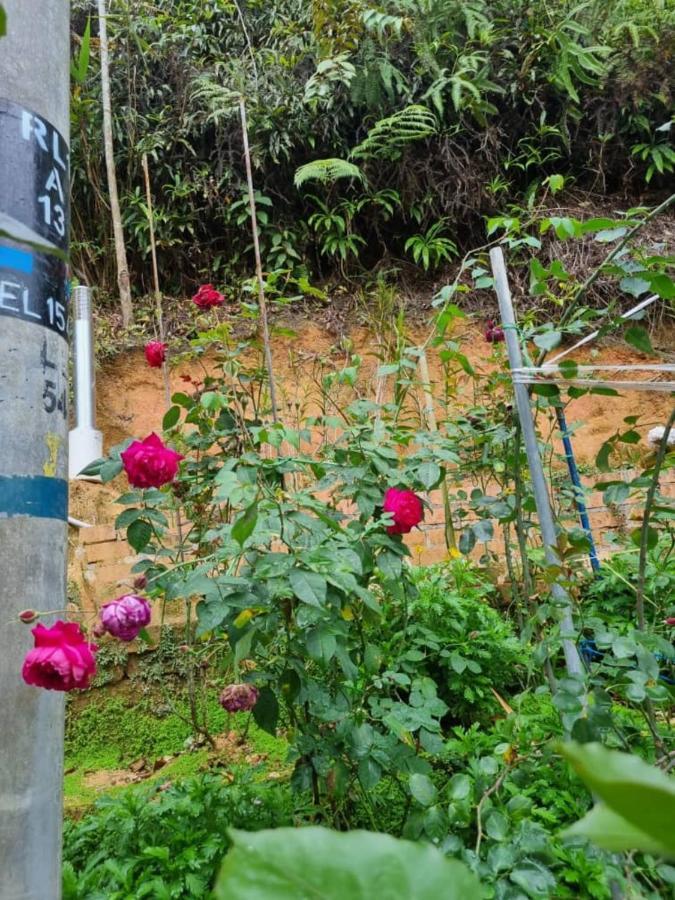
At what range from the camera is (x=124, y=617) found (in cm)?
88

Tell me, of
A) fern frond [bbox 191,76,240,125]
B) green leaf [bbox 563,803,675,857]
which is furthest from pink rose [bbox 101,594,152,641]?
fern frond [bbox 191,76,240,125]

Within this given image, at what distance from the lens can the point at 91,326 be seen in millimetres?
3186

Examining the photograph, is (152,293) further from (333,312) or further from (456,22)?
(456,22)

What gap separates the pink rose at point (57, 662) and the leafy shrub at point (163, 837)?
61 centimetres

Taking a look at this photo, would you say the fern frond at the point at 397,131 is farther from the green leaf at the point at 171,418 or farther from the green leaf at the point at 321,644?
the green leaf at the point at 321,644

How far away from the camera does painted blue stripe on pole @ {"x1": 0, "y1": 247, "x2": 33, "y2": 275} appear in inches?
34.2

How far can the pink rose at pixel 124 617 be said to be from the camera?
88cm

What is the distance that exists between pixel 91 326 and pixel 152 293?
43.4 inches

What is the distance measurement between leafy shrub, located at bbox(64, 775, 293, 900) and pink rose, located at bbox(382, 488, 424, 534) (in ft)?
2.05

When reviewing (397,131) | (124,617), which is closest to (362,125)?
(397,131)

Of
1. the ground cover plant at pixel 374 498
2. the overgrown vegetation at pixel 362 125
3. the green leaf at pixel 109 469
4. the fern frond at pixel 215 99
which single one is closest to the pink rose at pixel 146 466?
the ground cover plant at pixel 374 498

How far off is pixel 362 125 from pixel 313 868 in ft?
14.6

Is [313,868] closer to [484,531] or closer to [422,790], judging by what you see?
[422,790]

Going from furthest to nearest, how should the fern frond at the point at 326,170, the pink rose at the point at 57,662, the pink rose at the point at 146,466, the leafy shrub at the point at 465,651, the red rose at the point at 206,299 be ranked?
1. the fern frond at the point at 326,170
2. the leafy shrub at the point at 465,651
3. the red rose at the point at 206,299
4. the pink rose at the point at 146,466
5. the pink rose at the point at 57,662
